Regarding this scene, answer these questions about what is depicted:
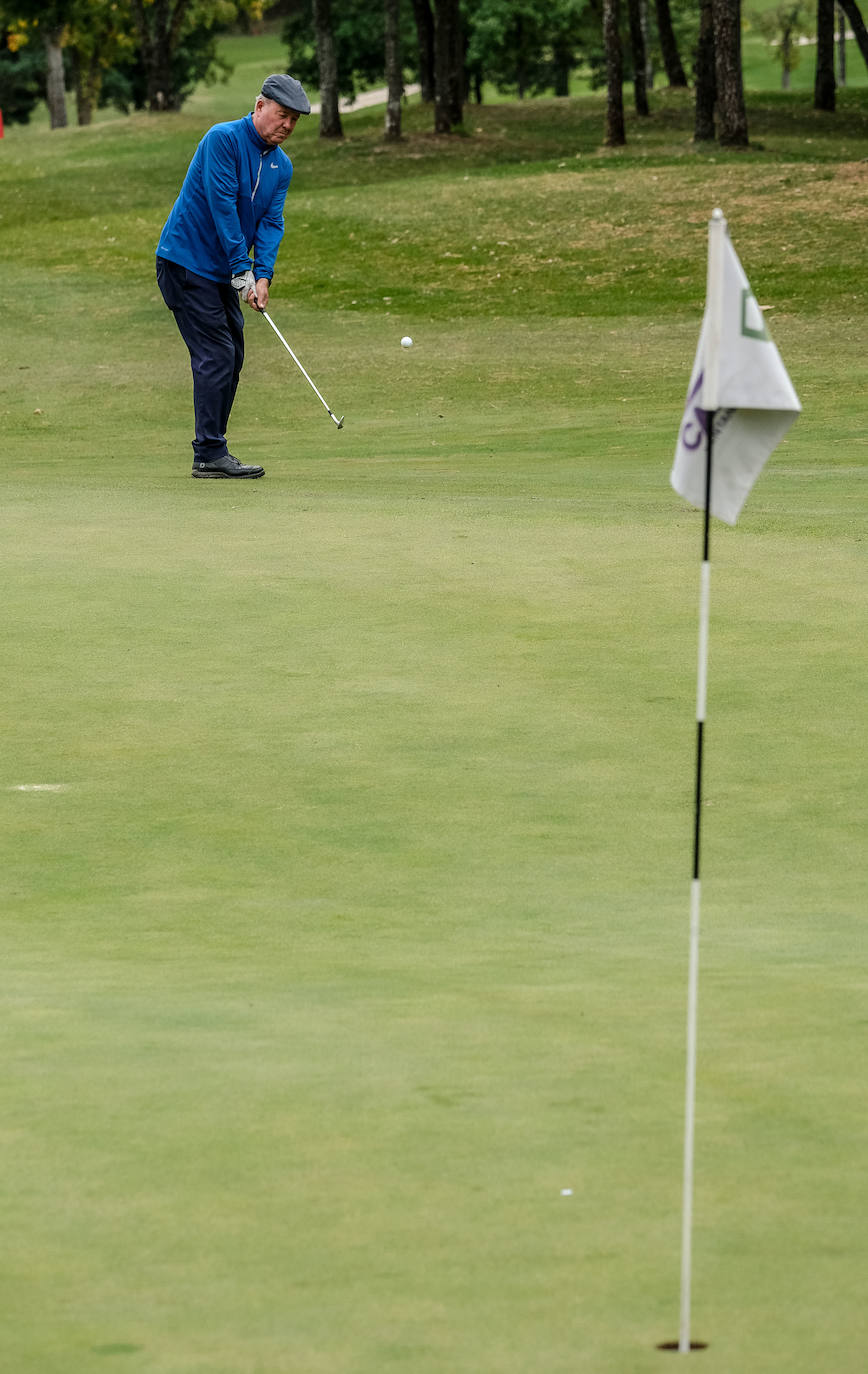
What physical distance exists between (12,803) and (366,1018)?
2.01 metres

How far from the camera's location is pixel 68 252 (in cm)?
2836

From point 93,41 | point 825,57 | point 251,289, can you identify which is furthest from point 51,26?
point 251,289

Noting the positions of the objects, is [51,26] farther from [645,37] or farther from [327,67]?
[327,67]

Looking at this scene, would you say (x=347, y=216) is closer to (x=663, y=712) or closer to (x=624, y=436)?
(x=624, y=436)

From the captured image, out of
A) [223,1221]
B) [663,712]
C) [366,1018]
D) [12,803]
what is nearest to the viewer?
[223,1221]

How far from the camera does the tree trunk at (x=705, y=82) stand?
35.6 meters

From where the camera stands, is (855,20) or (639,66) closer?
(855,20)

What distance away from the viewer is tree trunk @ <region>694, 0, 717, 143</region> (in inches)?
1403

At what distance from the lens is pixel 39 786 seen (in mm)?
6059

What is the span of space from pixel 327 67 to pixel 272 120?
3197 cm

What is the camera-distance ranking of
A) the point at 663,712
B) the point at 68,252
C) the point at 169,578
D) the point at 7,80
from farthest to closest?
the point at 7,80 < the point at 68,252 < the point at 169,578 < the point at 663,712

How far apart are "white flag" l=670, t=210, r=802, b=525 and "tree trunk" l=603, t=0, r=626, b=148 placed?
32.9 meters

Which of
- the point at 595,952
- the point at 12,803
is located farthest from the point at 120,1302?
the point at 12,803

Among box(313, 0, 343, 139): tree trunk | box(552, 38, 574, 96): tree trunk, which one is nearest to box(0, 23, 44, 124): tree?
box(552, 38, 574, 96): tree trunk
